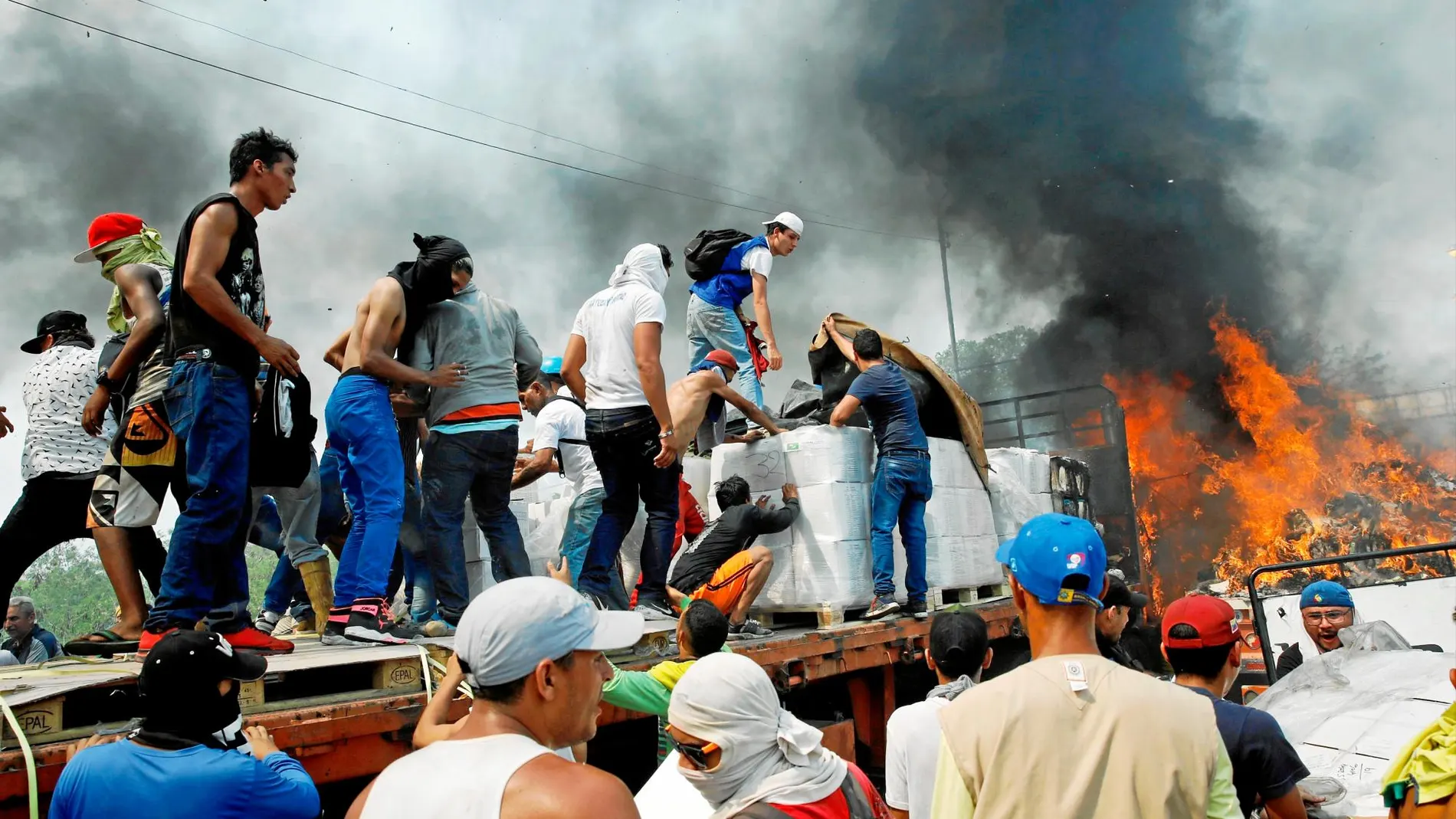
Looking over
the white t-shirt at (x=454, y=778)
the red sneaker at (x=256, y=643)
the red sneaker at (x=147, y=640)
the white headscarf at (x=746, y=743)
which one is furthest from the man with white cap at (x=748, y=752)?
the red sneaker at (x=147, y=640)

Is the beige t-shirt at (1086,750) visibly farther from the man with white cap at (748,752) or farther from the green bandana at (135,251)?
the green bandana at (135,251)

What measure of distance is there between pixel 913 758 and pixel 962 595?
405 centimetres

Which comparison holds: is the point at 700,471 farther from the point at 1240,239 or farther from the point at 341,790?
the point at 1240,239

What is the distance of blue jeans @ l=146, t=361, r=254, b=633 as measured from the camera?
354 centimetres

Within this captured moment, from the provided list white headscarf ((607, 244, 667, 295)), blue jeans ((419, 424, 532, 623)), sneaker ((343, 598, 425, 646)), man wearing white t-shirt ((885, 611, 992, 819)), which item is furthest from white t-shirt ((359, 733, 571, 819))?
white headscarf ((607, 244, 667, 295))

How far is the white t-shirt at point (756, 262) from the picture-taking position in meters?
7.49

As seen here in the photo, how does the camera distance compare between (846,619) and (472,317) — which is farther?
(846,619)

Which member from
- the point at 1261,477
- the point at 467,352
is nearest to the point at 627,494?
the point at 467,352

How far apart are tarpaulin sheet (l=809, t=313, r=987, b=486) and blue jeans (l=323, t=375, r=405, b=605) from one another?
12.5ft

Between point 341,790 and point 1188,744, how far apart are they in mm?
2852

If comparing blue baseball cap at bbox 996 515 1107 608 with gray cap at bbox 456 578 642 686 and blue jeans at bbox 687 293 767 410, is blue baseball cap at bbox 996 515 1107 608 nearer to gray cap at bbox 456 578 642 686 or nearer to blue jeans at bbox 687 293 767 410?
gray cap at bbox 456 578 642 686

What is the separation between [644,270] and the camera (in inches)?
233

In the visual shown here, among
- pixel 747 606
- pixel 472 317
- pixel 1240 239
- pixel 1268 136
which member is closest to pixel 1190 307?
pixel 1240 239

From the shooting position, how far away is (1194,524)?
55.4 ft
